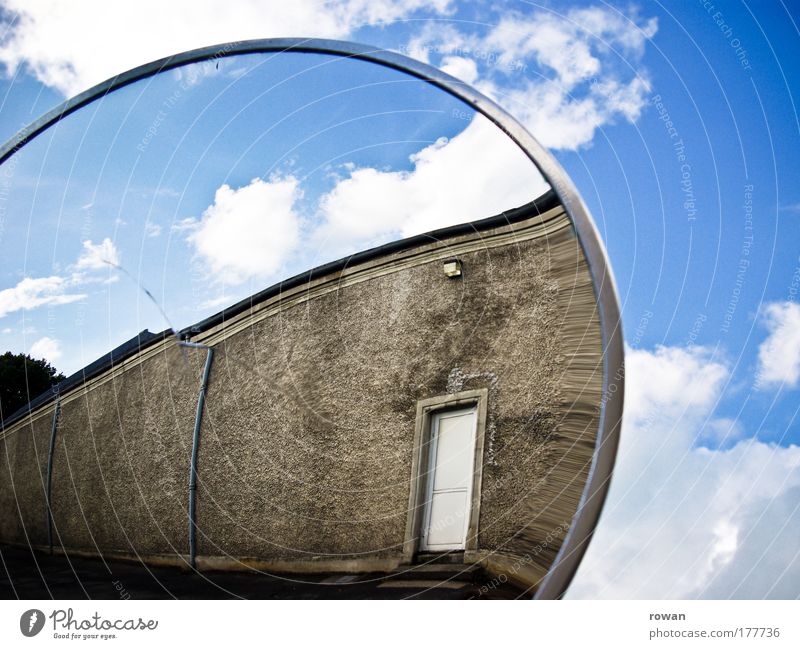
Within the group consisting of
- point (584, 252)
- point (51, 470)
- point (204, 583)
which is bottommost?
point (204, 583)

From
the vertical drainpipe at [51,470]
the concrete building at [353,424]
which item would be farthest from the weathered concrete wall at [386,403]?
the vertical drainpipe at [51,470]

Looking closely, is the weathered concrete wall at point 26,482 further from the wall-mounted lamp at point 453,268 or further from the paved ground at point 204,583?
the wall-mounted lamp at point 453,268

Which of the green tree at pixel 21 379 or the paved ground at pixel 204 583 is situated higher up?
the green tree at pixel 21 379

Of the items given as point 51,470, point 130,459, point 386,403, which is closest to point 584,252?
point 386,403

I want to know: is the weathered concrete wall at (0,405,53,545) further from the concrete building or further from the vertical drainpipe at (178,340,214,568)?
the vertical drainpipe at (178,340,214,568)

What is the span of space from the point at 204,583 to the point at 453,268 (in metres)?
0.99

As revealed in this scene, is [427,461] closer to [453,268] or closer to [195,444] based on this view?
[453,268]

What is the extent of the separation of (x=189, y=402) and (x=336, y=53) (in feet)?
3.47

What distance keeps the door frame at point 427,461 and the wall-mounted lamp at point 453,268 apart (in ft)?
0.97

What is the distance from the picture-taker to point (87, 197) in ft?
6.93

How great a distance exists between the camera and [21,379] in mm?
2029

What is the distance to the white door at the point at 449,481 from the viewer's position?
1.50 metres

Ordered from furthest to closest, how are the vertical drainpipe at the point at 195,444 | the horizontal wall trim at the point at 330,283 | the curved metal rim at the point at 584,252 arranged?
the vertical drainpipe at the point at 195,444 → the horizontal wall trim at the point at 330,283 → the curved metal rim at the point at 584,252

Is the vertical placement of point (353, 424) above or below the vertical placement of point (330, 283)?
below
